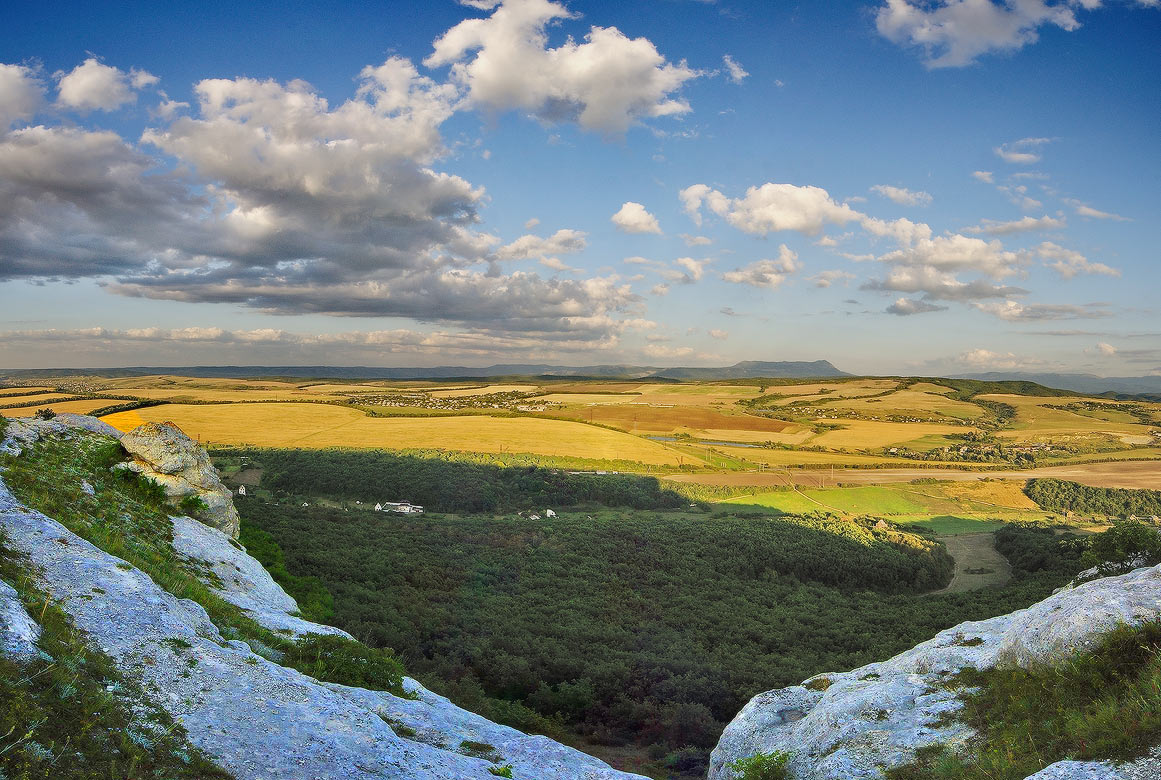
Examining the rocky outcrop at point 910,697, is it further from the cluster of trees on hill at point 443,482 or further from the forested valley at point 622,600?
the cluster of trees on hill at point 443,482

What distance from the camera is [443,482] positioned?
66375mm

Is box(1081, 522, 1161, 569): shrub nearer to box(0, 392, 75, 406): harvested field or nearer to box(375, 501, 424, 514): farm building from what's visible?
box(375, 501, 424, 514): farm building

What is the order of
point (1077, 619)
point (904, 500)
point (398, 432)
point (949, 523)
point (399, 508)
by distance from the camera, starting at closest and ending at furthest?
point (1077, 619), point (399, 508), point (949, 523), point (904, 500), point (398, 432)

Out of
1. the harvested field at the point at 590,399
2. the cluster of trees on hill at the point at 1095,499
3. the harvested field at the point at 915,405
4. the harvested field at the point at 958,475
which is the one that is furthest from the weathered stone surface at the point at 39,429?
the harvested field at the point at 915,405

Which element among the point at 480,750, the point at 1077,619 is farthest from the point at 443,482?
the point at 1077,619

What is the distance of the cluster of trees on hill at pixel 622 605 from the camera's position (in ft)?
71.1

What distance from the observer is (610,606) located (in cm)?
3250

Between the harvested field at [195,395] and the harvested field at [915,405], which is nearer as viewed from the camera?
the harvested field at [195,395]

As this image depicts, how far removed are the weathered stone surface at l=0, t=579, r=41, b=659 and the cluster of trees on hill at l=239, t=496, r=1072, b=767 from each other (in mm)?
12590

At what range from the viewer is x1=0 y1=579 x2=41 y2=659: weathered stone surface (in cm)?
767

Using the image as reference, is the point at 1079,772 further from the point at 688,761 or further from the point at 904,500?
the point at 904,500

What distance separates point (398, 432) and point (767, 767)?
93304 mm

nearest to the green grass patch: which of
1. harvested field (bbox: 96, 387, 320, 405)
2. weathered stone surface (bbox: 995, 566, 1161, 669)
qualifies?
weathered stone surface (bbox: 995, 566, 1161, 669)

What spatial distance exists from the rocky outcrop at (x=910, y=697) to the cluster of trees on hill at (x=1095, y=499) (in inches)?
3263
